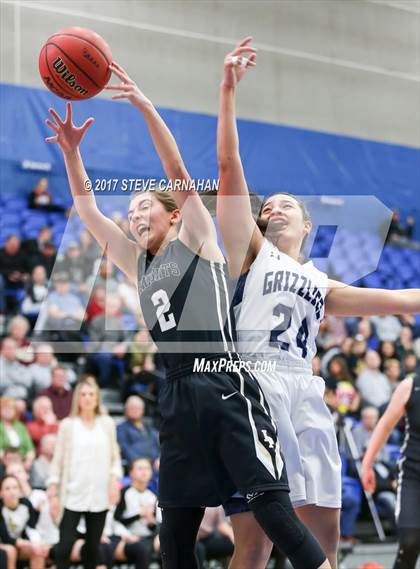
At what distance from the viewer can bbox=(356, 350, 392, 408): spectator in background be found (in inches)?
→ 459

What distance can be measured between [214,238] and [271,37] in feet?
28.0

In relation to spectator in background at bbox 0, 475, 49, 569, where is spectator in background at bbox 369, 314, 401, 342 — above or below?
above

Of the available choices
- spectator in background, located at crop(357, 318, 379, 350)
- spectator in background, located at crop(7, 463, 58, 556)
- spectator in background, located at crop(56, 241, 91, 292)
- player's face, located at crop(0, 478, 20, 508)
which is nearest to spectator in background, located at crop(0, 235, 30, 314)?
spectator in background, located at crop(56, 241, 91, 292)

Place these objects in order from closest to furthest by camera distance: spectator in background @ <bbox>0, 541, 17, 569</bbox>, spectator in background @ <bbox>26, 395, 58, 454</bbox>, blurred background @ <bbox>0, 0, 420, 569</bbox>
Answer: spectator in background @ <bbox>0, 541, 17, 569</bbox> → spectator in background @ <bbox>26, 395, 58, 454</bbox> → blurred background @ <bbox>0, 0, 420, 569</bbox>

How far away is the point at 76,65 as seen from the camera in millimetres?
4824

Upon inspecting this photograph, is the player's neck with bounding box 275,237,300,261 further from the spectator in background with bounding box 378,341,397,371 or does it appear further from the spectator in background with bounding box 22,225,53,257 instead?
the spectator in background with bounding box 378,341,397,371

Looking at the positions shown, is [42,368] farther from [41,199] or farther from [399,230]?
[399,230]

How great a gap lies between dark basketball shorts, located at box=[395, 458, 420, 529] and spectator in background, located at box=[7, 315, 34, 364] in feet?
15.8

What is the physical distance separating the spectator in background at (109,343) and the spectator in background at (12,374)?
109 centimetres

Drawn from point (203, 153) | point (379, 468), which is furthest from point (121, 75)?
point (379, 468)

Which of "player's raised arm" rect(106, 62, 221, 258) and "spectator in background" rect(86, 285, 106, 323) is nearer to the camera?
"player's raised arm" rect(106, 62, 221, 258)

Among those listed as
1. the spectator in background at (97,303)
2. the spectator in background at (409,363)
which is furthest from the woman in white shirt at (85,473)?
the spectator in background at (409,363)

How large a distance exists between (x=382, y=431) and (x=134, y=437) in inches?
149

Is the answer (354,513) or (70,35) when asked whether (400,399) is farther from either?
(354,513)
